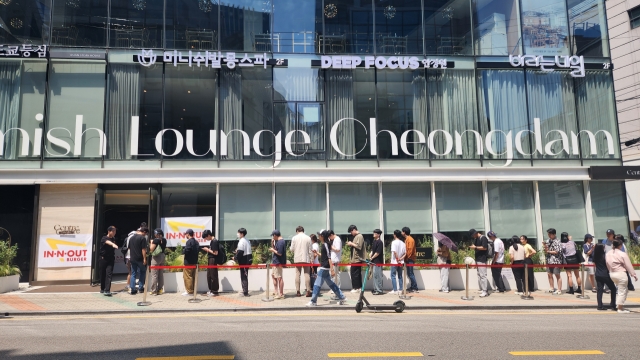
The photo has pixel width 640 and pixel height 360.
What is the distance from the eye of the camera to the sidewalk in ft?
37.7

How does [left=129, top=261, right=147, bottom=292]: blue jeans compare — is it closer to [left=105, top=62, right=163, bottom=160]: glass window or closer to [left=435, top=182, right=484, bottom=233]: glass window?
[left=105, top=62, right=163, bottom=160]: glass window

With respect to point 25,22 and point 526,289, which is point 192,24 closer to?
point 25,22

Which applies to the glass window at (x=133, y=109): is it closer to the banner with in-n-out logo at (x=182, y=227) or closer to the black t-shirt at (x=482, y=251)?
the banner with in-n-out logo at (x=182, y=227)

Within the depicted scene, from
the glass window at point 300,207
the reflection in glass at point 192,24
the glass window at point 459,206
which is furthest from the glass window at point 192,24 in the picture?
the glass window at point 459,206

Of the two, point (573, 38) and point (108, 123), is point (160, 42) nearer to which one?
point (108, 123)

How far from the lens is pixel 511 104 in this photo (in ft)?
61.1

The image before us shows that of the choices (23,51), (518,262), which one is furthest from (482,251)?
(23,51)

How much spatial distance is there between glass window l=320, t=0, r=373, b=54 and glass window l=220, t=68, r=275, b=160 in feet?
8.70

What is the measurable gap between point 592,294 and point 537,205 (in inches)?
162

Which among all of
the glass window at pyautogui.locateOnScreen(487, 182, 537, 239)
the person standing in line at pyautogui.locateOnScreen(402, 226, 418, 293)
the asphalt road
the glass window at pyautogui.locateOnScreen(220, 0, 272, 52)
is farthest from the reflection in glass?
the glass window at pyautogui.locateOnScreen(487, 182, 537, 239)

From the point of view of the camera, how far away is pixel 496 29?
18797 millimetres

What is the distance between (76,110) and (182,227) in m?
5.39

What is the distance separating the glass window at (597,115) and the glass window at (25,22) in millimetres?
19251

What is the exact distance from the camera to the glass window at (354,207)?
56.5ft
